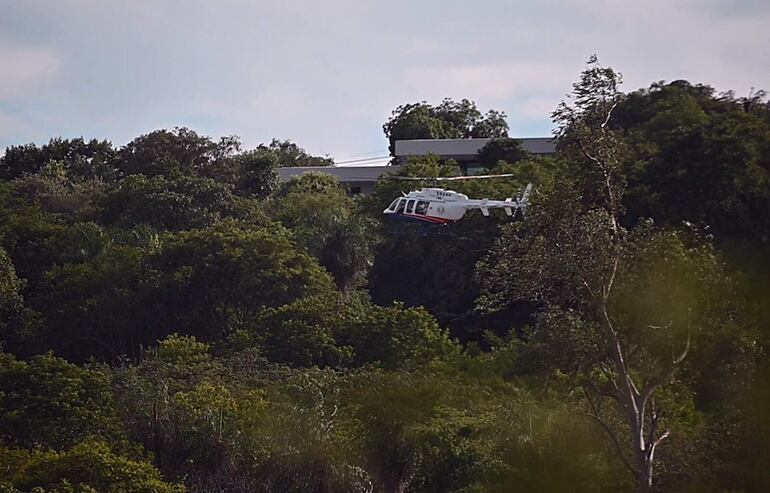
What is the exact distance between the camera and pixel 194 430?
18.3 m

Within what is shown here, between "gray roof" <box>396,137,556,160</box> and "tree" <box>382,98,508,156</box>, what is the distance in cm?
562

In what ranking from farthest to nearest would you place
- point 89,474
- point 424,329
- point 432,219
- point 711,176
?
point 432,219 → point 711,176 → point 424,329 → point 89,474

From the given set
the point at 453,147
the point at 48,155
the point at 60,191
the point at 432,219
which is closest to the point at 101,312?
the point at 432,219

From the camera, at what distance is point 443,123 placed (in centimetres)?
5856

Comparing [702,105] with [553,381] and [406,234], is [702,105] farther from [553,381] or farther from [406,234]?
[553,381]

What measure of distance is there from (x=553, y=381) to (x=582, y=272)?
3.58m

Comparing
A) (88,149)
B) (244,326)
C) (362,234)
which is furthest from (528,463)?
(88,149)

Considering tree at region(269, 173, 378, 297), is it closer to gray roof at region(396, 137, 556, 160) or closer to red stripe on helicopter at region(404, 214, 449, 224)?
red stripe on helicopter at region(404, 214, 449, 224)

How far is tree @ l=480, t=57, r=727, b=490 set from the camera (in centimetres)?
1312

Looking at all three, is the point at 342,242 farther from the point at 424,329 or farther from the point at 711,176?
the point at 711,176

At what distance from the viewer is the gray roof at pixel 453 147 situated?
156 feet

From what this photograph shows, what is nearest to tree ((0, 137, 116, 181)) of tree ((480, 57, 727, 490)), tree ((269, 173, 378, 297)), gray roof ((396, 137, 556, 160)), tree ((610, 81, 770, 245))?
gray roof ((396, 137, 556, 160))

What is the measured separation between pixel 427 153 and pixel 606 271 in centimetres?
3240

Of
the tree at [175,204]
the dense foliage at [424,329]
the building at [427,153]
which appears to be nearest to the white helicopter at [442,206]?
the dense foliage at [424,329]
